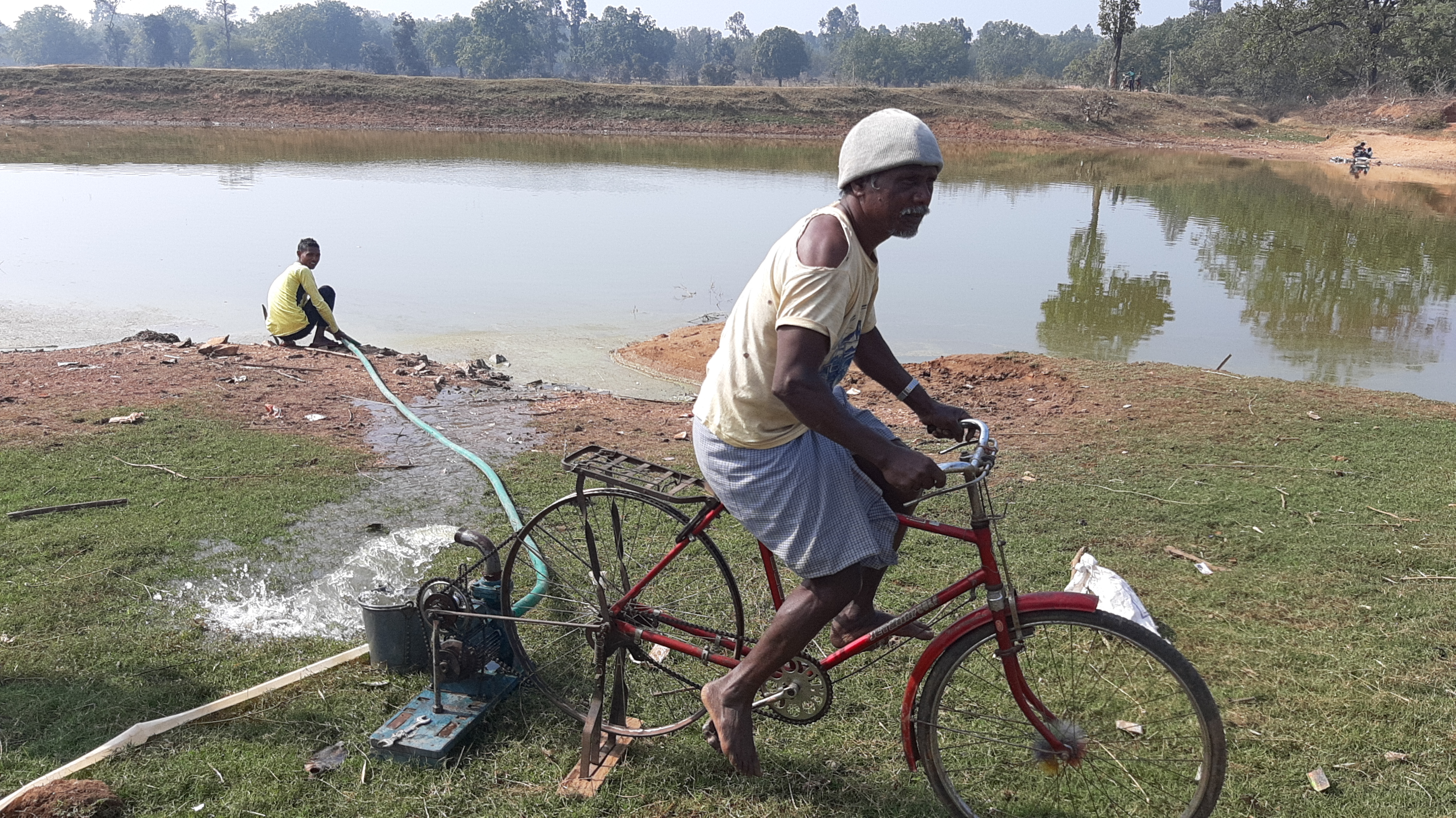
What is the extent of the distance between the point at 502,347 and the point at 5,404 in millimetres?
5002

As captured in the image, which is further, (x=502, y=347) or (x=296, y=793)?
(x=502, y=347)

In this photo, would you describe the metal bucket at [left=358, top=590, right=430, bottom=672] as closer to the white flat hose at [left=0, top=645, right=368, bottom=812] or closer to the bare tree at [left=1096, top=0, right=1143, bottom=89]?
the white flat hose at [left=0, top=645, right=368, bottom=812]

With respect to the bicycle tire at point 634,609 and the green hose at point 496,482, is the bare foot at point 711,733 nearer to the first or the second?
the bicycle tire at point 634,609

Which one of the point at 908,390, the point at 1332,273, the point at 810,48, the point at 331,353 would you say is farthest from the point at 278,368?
the point at 810,48

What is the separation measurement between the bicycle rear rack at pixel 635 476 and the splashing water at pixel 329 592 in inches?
55.9

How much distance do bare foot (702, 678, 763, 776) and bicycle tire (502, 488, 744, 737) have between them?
0.23m

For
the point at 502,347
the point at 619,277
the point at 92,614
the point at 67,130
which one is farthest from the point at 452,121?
the point at 92,614

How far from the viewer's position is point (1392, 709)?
11.1ft

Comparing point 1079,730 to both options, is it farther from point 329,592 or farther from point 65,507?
point 65,507

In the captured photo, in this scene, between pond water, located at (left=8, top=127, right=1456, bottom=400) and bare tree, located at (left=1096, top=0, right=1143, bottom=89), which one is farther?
bare tree, located at (left=1096, top=0, right=1143, bottom=89)

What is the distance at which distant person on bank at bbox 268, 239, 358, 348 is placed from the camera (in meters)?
9.72

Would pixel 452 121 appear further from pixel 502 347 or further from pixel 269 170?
pixel 502 347

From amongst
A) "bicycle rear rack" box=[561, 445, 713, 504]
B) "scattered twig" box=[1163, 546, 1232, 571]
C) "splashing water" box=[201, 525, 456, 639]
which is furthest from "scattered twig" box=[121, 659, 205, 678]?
"scattered twig" box=[1163, 546, 1232, 571]

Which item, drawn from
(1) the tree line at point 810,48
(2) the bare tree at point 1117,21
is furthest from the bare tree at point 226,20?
(2) the bare tree at point 1117,21
